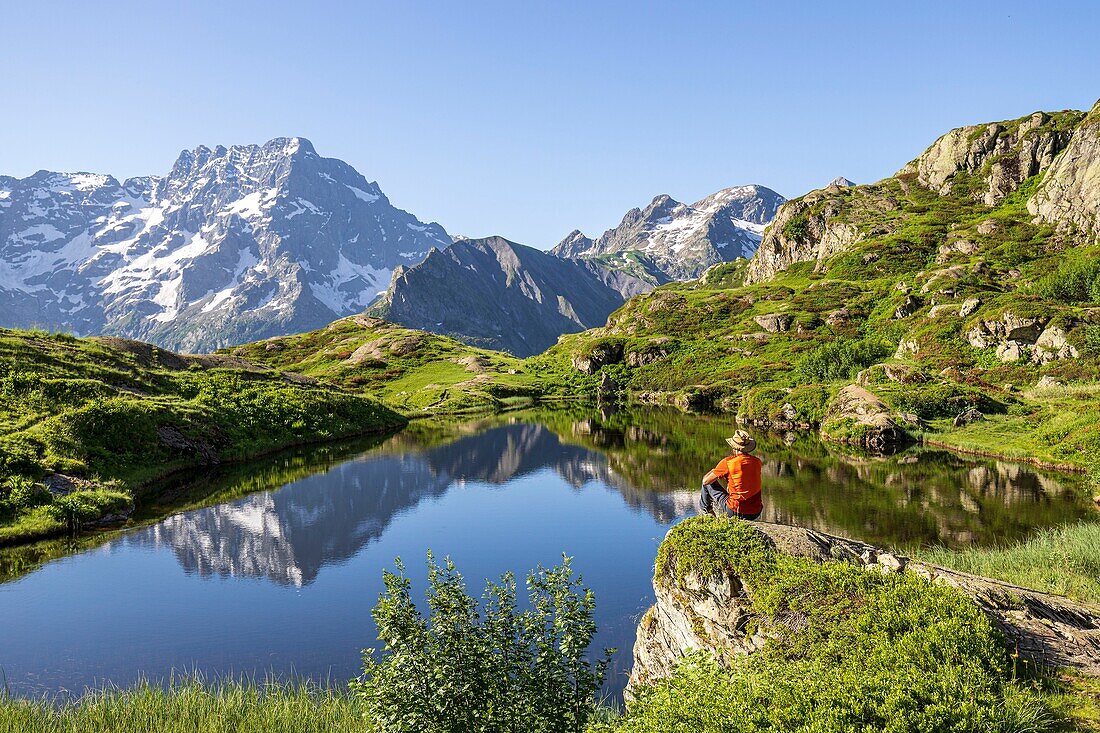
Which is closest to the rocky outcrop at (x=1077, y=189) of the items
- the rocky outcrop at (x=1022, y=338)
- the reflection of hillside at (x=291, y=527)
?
the rocky outcrop at (x=1022, y=338)

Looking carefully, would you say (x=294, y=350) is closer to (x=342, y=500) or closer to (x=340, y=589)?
(x=342, y=500)

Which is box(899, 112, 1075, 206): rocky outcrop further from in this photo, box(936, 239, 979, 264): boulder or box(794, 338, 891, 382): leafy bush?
box(794, 338, 891, 382): leafy bush

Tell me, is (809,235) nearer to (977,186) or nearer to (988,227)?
(977,186)

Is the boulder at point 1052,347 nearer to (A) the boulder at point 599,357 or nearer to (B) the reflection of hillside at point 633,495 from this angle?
(B) the reflection of hillside at point 633,495

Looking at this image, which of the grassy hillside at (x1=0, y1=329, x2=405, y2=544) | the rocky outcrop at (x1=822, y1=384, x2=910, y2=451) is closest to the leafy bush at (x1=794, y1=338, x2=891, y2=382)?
the rocky outcrop at (x1=822, y1=384, x2=910, y2=451)

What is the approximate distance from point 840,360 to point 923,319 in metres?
18.5

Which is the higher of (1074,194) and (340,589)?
(1074,194)

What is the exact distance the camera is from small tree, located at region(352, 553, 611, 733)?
1169cm

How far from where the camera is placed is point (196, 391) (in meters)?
67.7

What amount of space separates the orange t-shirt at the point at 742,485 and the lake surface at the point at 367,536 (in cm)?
731

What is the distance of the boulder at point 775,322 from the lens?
417 ft

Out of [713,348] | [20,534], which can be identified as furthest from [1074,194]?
[20,534]

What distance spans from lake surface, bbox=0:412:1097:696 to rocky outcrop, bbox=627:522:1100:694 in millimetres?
5818

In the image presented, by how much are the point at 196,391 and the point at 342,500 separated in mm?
33753
